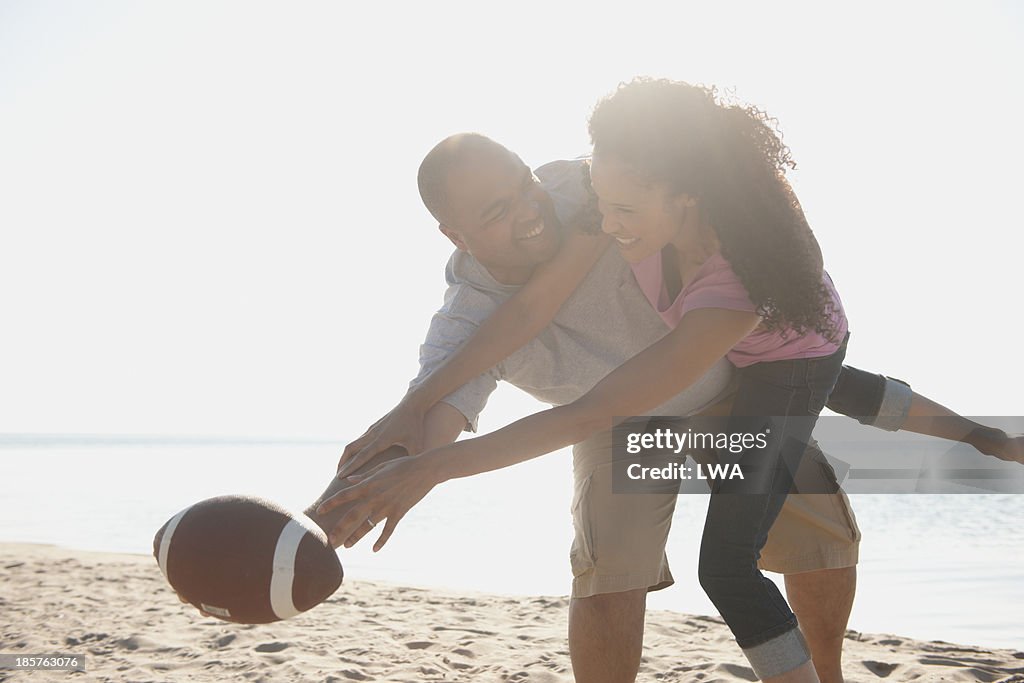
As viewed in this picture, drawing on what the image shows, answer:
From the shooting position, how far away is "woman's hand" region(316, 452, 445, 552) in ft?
7.40

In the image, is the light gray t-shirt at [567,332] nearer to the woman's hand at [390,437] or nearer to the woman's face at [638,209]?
the woman's hand at [390,437]

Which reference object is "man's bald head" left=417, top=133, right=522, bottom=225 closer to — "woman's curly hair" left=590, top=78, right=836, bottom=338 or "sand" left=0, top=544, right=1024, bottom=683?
"woman's curly hair" left=590, top=78, right=836, bottom=338

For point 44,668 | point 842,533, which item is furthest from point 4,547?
point 842,533

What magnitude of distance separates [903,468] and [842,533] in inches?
55.3

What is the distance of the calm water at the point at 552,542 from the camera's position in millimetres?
6285

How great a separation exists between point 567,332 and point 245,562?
1.43 m

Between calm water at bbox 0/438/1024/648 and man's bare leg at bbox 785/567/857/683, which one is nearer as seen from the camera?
man's bare leg at bbox 785/567/857/683

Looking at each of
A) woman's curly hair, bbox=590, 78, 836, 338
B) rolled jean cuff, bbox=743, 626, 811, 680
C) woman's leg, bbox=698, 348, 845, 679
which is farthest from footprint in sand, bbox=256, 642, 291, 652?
woman's curly hair, bbox=590, 78, 836, 338

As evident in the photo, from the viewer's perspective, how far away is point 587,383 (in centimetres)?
317

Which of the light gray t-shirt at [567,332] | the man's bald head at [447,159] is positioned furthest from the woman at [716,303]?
the man's bald head at [447,159]

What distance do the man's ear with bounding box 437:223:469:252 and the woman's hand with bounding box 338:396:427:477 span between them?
0.61 metres

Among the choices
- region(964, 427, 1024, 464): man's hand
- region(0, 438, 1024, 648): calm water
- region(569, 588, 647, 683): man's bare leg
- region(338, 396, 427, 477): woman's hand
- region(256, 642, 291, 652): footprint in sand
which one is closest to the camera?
region(338, 396, 427, 477): woman's hand

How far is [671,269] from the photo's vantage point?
2852mm

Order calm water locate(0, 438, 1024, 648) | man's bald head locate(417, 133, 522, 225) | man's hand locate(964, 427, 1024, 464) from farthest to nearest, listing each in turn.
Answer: calm water locate(0, 438, 1024, 648) < man's hand locate(964, 427, 1024, 464) < man's bald head locate(417, 133, 522, 225)
